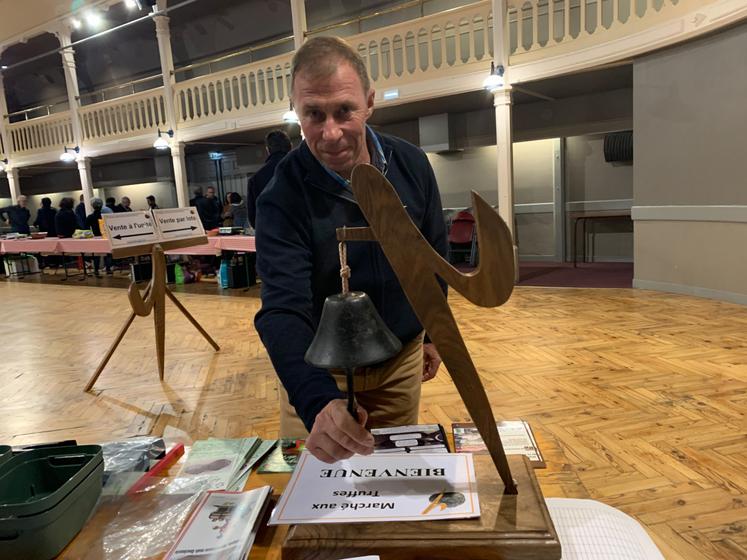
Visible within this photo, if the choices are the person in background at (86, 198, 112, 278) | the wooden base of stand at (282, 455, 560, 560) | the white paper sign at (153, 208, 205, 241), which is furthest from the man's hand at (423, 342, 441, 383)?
the person in background at (86, 198, 112, 278)

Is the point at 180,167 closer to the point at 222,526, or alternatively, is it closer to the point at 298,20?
the point at 298,20

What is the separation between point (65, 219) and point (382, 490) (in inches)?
514

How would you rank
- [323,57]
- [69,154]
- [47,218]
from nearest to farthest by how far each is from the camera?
1. [323,57]
2. [47,218]
3. [69,154]

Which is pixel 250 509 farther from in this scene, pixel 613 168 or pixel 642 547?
pixel 613 168

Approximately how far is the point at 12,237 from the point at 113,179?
7161 mm

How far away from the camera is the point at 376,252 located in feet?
4.50

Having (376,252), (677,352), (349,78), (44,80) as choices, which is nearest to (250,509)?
(376,252)

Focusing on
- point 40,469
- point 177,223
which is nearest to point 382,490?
point 40,469

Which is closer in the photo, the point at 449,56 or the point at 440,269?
the point at 440,269

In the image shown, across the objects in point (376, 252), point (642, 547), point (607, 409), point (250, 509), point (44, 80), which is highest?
point (44, 80)

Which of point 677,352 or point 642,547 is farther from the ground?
point 642,547

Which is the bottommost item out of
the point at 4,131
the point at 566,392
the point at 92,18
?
the point at 566,392

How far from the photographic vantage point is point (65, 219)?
39.0ft

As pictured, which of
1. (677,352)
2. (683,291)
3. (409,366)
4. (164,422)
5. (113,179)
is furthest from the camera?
(113,179)
